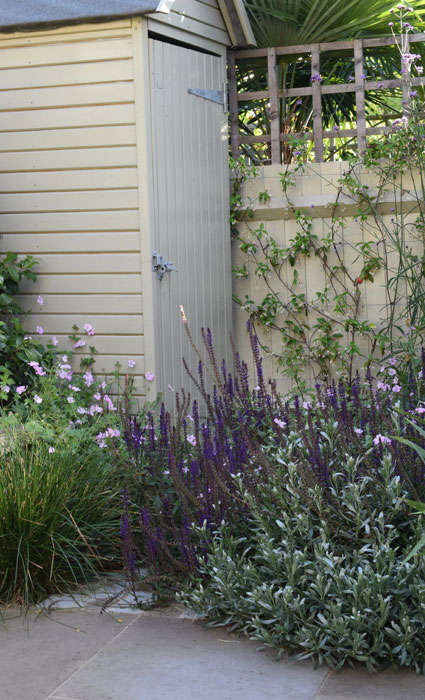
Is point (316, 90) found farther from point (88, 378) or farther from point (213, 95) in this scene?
point (88, 378)

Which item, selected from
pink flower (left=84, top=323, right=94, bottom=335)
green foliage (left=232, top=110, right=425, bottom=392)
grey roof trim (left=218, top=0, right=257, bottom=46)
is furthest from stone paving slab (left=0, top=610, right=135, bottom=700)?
grey roof trim (left=218, top=0, right=257, bottom=46)

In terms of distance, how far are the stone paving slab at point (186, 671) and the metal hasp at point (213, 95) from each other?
3.72 meters

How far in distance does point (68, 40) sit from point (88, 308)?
1.61 meters

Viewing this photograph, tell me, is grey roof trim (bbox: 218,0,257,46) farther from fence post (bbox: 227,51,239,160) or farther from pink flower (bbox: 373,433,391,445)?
pink flower (bbox: 373,433,391,445)

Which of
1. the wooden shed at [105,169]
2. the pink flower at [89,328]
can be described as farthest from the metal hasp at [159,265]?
the pink flower at [89,328]

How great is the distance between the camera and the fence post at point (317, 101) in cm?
596

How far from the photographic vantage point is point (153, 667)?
9.01 feet

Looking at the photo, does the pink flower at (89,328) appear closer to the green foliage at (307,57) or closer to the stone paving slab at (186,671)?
the green foliage at (307,57)

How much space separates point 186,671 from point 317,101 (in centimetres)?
438

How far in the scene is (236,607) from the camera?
9.46ft

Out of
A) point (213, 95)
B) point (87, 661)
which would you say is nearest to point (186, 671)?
point (87, 661)

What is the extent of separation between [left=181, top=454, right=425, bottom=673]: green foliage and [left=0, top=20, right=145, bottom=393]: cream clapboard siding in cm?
230

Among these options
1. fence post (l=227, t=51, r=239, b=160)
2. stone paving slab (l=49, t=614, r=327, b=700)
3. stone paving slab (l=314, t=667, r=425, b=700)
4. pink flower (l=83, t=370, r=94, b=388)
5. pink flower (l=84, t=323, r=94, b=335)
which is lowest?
stone paving slab (l=49, t=614, r=327, b=700)

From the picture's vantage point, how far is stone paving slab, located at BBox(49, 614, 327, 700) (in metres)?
2.56
